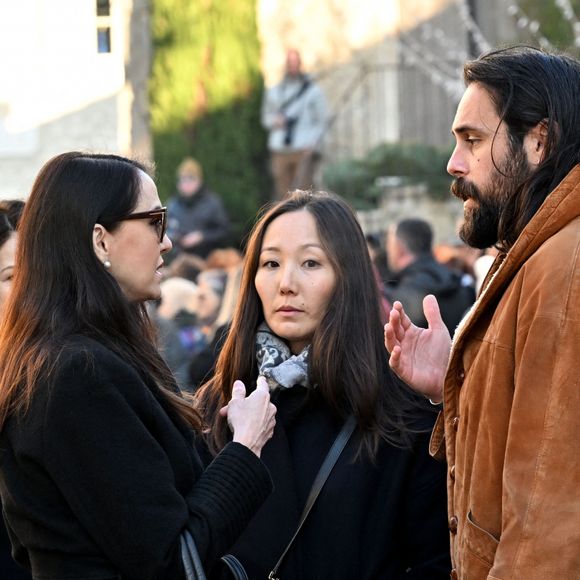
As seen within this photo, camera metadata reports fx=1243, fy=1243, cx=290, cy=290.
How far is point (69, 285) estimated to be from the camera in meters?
3.35

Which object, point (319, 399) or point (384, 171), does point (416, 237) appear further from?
point (384, 171)

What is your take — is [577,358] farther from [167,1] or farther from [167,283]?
[167,1]

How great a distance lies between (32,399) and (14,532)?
0.38 meters

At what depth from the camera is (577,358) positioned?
9.26ft

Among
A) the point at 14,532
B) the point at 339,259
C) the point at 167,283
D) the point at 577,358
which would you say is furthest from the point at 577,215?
the point at 167,283

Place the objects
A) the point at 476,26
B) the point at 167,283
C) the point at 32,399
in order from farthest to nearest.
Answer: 1. the point at 476,26
2. the point at 167,283
3. the point at 32,399

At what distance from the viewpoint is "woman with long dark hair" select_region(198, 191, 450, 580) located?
151 inches

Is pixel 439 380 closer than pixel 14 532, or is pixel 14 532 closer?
pixel 14 532

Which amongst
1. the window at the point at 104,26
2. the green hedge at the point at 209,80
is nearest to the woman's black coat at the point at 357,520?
the green hedge at the point at 209,80

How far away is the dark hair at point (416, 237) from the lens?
31.3 ft

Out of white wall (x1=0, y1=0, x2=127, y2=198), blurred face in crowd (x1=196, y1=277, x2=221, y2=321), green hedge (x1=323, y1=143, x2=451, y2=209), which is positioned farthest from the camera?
white wall (x1=0, y1=0, x2=127, y2=198)

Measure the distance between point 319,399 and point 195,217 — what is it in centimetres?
1106

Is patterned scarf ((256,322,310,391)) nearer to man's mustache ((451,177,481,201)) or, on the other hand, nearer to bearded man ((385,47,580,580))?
bearded man ((385,47,580,580))

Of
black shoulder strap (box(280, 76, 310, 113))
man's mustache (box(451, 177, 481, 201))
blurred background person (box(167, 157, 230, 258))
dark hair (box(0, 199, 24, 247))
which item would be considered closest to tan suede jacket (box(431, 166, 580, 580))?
man's mustache (box(451, 177, 481, 201))
